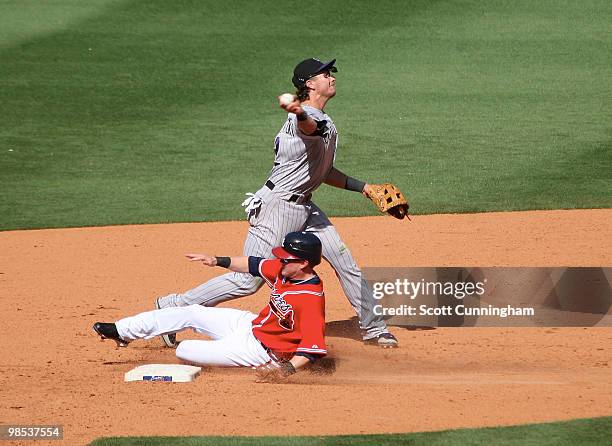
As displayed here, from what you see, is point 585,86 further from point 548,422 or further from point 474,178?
point 548,422

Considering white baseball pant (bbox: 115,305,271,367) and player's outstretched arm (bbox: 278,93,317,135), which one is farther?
white baseball pant (bbox: 115,305,271,367)

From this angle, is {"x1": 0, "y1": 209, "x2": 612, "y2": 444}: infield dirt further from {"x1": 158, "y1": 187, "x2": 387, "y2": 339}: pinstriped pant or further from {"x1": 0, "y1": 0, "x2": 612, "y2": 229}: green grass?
{"x1": 0, "y1": 0, "x2": 612, "y2": 229}: green grass

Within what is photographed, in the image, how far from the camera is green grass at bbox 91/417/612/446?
621 centimetres

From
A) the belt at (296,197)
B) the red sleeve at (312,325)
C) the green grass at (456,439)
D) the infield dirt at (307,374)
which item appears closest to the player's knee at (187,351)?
the infield dirt at (307,374)

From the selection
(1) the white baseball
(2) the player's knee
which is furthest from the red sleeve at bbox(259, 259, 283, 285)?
(1) the white baseball

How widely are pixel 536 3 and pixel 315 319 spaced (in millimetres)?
13164

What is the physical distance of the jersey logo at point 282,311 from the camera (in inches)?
292

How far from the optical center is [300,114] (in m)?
7.36

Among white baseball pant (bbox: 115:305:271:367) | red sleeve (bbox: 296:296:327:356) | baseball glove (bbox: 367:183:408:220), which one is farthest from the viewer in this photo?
baseball glove (bbox: 367:183:408:220)

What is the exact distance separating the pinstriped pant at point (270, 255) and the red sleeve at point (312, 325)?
745 millimetres

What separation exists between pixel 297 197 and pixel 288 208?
10cm

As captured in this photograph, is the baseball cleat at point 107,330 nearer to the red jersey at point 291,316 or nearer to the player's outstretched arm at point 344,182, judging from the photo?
the red jersey at point 291,316

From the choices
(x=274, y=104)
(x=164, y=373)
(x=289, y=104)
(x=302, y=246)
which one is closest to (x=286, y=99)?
(x=289, y=104)

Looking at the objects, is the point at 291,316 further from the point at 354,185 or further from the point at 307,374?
the point at 354,185
